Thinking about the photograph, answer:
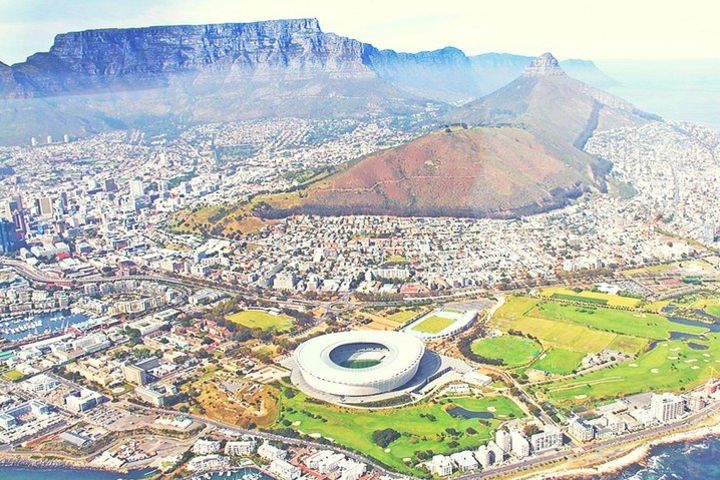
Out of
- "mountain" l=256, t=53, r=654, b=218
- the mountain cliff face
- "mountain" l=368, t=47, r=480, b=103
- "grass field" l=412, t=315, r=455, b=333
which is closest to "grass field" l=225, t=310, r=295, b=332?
"grass field" l=412, t=315, r=455, b=333

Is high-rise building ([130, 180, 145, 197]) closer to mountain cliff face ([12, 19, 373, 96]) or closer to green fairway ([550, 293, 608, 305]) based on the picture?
mountain cliff face ([12, 19, 373, 96])

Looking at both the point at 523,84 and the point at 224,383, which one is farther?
the point at 523,84

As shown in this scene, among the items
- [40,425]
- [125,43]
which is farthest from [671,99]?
[40,425]

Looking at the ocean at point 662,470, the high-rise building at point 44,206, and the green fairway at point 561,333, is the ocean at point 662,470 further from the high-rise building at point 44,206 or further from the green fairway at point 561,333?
the high-rise building at point 44,206

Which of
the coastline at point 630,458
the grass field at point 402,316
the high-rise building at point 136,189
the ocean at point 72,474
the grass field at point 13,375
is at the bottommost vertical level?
the coastline at point 630,458

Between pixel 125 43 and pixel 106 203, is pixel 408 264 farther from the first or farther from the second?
pixel 125 43

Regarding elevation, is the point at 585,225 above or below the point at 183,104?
below

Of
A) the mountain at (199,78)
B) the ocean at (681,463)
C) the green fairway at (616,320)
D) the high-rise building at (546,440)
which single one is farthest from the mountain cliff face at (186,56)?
the ocean at (681,463)
